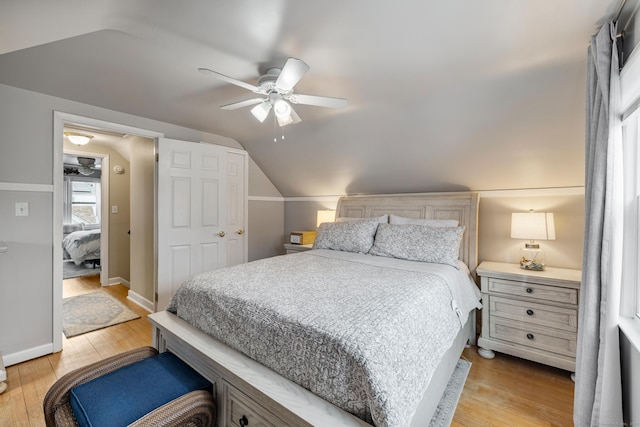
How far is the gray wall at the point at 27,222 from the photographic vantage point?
7.30 feet

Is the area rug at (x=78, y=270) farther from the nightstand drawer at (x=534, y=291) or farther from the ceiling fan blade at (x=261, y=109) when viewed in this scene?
the nightstand drawer at (x=534, y=291)

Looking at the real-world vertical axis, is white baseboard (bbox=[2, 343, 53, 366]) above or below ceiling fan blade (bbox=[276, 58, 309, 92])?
below

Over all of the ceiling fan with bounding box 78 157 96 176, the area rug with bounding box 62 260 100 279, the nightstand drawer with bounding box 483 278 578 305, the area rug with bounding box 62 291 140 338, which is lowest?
the area rug with bounding box 62 260 100 279

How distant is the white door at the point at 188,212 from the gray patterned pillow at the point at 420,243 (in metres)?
1.94

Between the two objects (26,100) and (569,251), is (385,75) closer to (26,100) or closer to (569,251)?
(569,251)

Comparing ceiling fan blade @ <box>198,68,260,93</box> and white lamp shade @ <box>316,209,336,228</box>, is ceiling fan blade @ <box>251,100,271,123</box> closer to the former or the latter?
ceiling fan blade @ <box>198,68,260,93</box>

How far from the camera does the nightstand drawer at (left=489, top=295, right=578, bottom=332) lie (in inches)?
80.2

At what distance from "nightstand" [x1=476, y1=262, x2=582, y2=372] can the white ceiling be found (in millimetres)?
914

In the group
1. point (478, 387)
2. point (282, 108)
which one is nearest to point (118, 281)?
point (282, 108)

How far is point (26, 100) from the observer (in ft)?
7.54

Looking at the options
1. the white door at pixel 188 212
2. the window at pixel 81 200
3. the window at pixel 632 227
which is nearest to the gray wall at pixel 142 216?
the white door at pixel 188 212

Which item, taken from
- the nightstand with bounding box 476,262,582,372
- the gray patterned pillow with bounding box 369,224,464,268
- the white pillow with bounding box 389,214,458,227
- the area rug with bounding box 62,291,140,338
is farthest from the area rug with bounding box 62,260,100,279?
the nightstand with bounding box 476,262,582,372

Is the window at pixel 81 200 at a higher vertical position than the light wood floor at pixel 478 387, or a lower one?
higher

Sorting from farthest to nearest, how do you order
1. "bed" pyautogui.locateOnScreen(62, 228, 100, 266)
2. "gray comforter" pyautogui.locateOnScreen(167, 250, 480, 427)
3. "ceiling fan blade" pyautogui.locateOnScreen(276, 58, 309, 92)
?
"bed" pyautogui.locateOnScreen(62, 228, 100, 266)
"ceiling fan blade" pyautogui.locateOnScreen(276, 58, 309, 92)
"gray comforter" pyautogui.locateOnScreen(167, 250, 480, 427)
